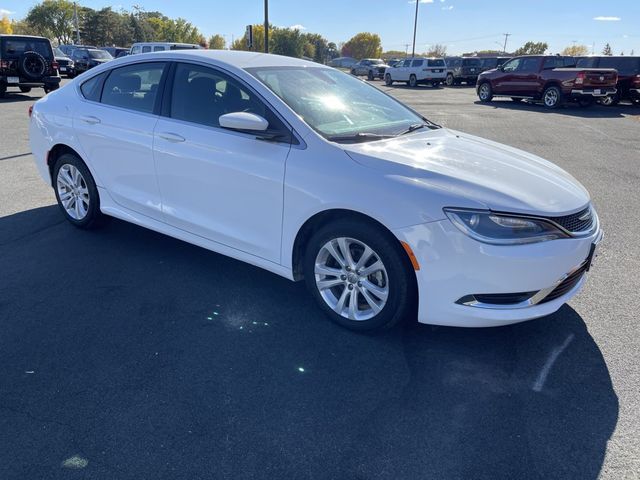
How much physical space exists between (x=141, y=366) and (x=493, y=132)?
11785 millimetres

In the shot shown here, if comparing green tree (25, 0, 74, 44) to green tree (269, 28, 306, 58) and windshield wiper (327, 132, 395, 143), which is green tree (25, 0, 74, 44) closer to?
green tree (269, 28, 306, 58)

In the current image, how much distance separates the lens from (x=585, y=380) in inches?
115

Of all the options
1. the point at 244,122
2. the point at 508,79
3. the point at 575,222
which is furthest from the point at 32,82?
the point at 575,222

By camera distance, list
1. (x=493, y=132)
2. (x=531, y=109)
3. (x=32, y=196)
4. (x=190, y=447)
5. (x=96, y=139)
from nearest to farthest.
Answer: (x=190, y=447) < (x=96, y=139) < (x=32, y=196) < (x=493, y=132) < (x=531, y=109)

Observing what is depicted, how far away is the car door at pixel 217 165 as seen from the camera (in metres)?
3.46

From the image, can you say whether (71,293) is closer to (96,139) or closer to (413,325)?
(96,139)

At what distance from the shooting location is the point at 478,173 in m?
3.13

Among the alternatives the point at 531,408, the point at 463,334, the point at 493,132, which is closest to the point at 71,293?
the point at 463,334

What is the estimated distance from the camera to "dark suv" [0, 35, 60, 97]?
16156mm

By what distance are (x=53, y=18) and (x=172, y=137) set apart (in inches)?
4082

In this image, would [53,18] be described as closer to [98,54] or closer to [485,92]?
[98,54]

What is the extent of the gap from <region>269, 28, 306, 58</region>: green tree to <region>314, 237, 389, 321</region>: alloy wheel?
278 ft

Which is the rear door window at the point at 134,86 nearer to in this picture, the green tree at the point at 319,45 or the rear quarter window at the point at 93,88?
the rear quarter window at the point at 93,88

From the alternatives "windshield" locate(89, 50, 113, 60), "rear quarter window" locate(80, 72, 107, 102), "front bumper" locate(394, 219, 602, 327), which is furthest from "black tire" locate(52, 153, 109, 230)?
"windshield" locate(89, 50, 113, 60)
